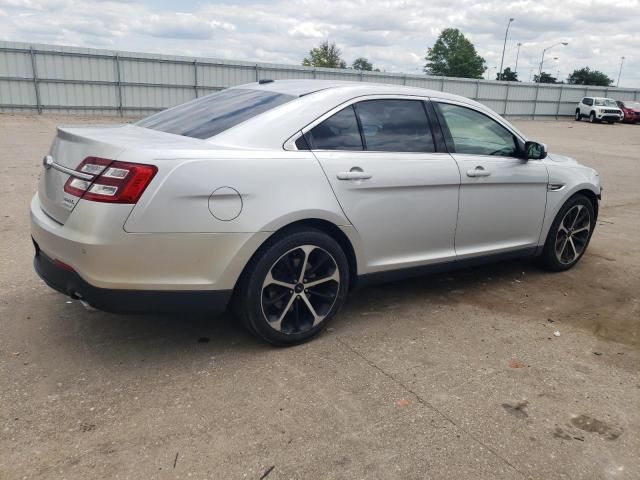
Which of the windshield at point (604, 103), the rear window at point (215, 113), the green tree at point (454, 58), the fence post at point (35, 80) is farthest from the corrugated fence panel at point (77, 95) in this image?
the green tree at point (454, 58)

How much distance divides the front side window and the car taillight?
232 centimetres

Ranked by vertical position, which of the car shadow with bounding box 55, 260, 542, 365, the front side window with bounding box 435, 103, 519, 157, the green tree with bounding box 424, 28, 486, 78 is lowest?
the car shadow with bounding box 55, 260, 542, 365

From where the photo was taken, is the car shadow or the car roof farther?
the car roof

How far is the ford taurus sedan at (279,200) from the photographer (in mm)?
2908

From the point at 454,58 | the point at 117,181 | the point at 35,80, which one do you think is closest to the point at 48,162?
the point at 117,181

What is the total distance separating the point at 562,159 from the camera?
5.22 m

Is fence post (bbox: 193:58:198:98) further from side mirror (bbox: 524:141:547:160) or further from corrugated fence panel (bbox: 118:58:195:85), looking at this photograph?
side mirror (bbox: 524:141:547:160)

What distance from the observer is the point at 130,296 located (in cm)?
297

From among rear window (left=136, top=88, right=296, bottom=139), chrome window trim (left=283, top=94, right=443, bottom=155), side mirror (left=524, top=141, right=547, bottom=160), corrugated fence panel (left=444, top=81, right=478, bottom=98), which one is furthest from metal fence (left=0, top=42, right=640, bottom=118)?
side mirror (left=524, top=141, right=547, bottom=160)

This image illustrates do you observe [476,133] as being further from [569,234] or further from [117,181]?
[117,181]

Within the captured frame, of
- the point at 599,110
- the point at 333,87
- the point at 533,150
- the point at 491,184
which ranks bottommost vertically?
the point at 599,110

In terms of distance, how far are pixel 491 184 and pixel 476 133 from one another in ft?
1.38

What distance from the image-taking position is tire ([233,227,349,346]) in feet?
10.6

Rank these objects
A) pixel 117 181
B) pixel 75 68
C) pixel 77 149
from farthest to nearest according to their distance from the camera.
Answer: pixel 75 68 → pixel 77 149 → pixel 117 181
